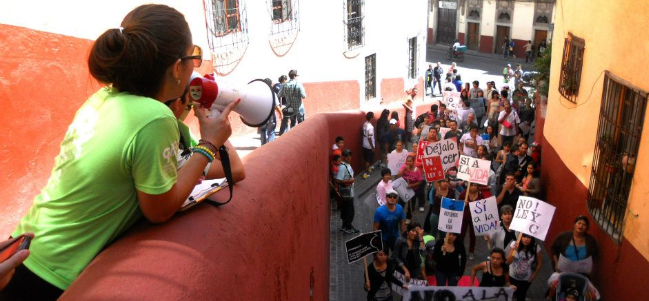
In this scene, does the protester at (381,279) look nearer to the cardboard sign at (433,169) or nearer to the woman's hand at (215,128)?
the cardboard sign at (433,169)

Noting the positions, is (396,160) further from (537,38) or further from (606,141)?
(537,38)

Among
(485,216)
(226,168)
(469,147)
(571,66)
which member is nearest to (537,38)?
(469,147)

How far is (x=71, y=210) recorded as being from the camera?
2102mm

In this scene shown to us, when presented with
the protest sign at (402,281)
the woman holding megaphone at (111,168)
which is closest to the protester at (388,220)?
the protest sign at (402,281)

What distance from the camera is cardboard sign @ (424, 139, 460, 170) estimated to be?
1095 centimetres

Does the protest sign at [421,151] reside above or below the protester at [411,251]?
above

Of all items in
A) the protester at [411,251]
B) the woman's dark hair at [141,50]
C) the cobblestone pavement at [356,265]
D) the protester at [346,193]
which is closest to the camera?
the woman's dark hair at [141,50]

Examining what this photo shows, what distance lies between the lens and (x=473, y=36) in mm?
37312

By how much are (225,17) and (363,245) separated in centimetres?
756

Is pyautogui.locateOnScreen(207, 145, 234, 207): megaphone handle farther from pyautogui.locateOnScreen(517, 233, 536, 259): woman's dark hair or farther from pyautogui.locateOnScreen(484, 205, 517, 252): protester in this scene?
pyautogui.locateOnScreen(484, 205, 517, 252): protester

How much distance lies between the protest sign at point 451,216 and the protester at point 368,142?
5.00 metres

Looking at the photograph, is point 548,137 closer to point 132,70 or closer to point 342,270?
point 342,270

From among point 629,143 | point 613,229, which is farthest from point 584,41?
point 613,229

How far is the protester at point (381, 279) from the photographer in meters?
8.03
